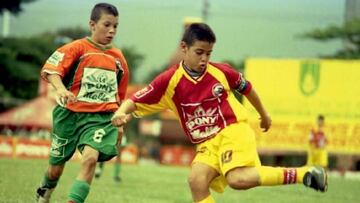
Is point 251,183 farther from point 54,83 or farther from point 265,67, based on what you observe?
point 265,67

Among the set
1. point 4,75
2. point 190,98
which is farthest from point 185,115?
point 4,75

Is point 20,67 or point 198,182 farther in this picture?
point 20,67

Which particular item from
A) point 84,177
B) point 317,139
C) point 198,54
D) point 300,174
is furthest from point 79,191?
point 317,139

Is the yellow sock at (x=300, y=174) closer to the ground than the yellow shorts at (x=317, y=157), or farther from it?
farther from it

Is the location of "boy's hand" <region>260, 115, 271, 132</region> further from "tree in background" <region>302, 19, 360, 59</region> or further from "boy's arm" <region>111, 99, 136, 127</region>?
"tree in background" <region>302, 19, 360, 59</region>

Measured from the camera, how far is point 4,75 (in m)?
52.3

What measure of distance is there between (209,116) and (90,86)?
1516 millimetres

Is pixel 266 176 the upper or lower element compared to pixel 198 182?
upper

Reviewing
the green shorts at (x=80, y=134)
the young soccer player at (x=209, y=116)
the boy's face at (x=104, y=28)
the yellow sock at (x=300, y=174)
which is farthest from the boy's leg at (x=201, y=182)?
the boy's face at (x=104, y=28)

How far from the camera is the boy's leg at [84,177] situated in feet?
23.5

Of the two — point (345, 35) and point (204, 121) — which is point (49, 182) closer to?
point (204, 121)

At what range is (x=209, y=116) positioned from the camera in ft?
22.7

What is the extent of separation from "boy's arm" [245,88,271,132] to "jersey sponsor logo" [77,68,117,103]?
1.48 meters

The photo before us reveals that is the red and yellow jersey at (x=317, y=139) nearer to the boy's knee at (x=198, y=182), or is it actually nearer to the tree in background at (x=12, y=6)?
the boy's knee at (x=198, y=182)
